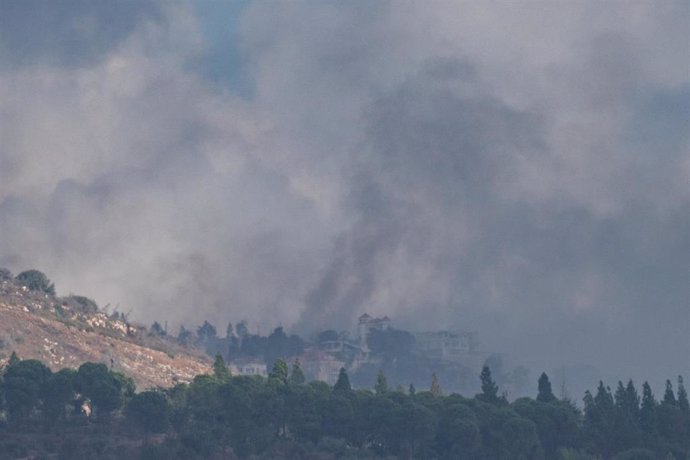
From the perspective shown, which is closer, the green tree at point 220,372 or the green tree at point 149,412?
the green tree at point 149,412

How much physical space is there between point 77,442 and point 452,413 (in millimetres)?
45145

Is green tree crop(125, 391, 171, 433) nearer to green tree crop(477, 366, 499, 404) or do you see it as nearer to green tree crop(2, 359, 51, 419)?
green tree crop(2, 359, 51, 419)

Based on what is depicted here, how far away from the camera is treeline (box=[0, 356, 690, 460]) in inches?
6024

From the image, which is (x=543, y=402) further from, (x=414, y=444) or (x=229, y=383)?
(x=229, y=383)

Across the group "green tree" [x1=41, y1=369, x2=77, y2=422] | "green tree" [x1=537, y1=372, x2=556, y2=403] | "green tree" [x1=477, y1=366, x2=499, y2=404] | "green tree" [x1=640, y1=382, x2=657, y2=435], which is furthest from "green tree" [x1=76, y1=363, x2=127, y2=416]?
"green tree" [x1=640, y1=382, x2=657, y2=435]

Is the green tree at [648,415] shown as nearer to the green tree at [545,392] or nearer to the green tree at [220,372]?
the green tree at [545,392]

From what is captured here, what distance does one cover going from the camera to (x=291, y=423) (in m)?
160

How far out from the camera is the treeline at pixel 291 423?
6024 inches

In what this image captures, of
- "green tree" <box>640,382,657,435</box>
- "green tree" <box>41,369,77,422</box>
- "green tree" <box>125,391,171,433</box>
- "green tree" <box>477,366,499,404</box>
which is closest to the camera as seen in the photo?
"green tree" <box>41,369,77,422</box>

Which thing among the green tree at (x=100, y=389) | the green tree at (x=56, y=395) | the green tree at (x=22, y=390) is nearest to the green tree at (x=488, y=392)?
the green tree at (x=100, y=389)

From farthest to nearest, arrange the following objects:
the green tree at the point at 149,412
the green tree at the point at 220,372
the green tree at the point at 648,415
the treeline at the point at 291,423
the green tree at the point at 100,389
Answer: the green tree at the point at 220,372, the green tree at the point at 648,415, the green tree at the point at 100,389, the green tree at the point at 149,412, the treeline at the point at 291,423

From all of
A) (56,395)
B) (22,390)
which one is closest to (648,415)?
(56,395)

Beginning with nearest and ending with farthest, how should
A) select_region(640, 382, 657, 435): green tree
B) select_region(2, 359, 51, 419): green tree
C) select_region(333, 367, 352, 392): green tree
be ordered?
1. select_region(2, 359, 51, 419): green tree
2. select_region(333, 367, 352, 392): green tree
3. select_region(640, 382, 657, 435): green tree

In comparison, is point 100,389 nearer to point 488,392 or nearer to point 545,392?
point 488,392
